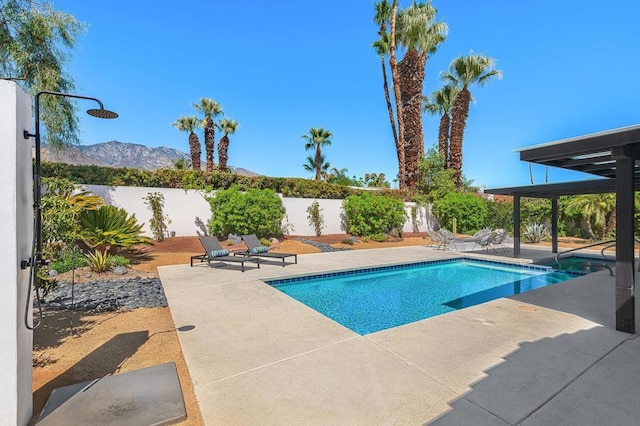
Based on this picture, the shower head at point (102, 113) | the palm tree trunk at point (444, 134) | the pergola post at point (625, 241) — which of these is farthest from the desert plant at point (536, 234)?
the shower head at point (102, 113)

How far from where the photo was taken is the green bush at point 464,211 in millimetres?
18969

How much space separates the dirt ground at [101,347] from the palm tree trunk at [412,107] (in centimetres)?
1850

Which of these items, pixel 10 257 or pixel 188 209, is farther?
pixel 188 209

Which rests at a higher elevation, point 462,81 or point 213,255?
point 462,81

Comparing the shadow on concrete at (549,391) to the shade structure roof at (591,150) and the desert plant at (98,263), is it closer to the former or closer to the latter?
the shade structure roof at (591,150)

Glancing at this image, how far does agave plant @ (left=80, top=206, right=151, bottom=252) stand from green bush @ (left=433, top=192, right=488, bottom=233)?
55.9 feet

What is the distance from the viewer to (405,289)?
734cm

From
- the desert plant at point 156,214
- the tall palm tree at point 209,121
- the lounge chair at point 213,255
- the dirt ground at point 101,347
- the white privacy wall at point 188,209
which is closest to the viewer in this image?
the dirt ground at point 101,347

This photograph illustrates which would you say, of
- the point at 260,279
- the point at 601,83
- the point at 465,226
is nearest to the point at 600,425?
the point at 260,279

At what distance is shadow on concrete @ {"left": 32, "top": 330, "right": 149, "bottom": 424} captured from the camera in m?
2.70

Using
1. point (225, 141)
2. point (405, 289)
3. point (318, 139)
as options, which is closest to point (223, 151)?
point (225, 141)

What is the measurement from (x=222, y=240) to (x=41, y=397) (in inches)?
441

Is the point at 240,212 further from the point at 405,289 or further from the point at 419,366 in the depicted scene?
the point at 419,366

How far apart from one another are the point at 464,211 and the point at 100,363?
19688 millimetres
